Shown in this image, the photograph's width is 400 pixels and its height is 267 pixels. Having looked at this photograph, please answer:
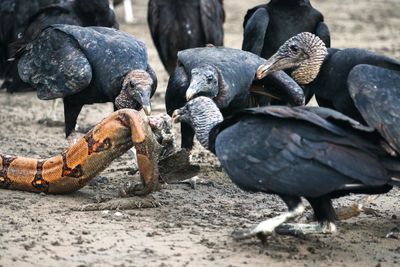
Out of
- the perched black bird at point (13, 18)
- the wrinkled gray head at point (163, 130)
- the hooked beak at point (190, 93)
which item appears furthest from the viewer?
the perched black bird at point (13, 18)

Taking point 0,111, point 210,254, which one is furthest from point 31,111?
point 210,254

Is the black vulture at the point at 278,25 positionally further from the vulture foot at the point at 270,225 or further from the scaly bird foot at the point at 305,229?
the vulture foot at the point at 270,225

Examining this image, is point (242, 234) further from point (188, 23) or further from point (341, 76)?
point (188, 23)

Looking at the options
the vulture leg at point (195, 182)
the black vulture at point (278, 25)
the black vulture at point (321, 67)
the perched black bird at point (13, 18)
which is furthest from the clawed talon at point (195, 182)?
the perched black bird at point (13, 18)

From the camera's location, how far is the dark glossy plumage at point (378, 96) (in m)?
5.59

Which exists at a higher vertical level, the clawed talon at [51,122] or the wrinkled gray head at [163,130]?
the wrinkled gray head at [163,130]

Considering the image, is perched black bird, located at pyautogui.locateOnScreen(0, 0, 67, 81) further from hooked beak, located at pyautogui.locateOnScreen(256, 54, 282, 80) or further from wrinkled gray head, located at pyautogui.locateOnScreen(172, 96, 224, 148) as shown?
wrinkled gray head, located at pyautogui.locateOnScreen(172, 96, 224, 148)

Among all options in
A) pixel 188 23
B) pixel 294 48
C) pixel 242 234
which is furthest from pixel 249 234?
pixel 188 23

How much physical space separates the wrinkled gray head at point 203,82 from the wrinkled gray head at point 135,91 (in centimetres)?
35

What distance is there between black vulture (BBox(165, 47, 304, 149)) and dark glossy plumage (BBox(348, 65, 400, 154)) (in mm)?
818

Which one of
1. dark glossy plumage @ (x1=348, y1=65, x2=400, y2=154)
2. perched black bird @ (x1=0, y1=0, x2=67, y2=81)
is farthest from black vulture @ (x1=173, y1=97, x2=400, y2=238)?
perched black bird @ (x1=0, y1=0, x2=67, y2=81)

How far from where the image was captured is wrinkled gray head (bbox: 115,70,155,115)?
267 inches

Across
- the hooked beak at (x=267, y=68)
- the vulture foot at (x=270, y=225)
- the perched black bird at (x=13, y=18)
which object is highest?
the hooked beak at (x=267, y=68)

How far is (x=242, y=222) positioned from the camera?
5.92 m
